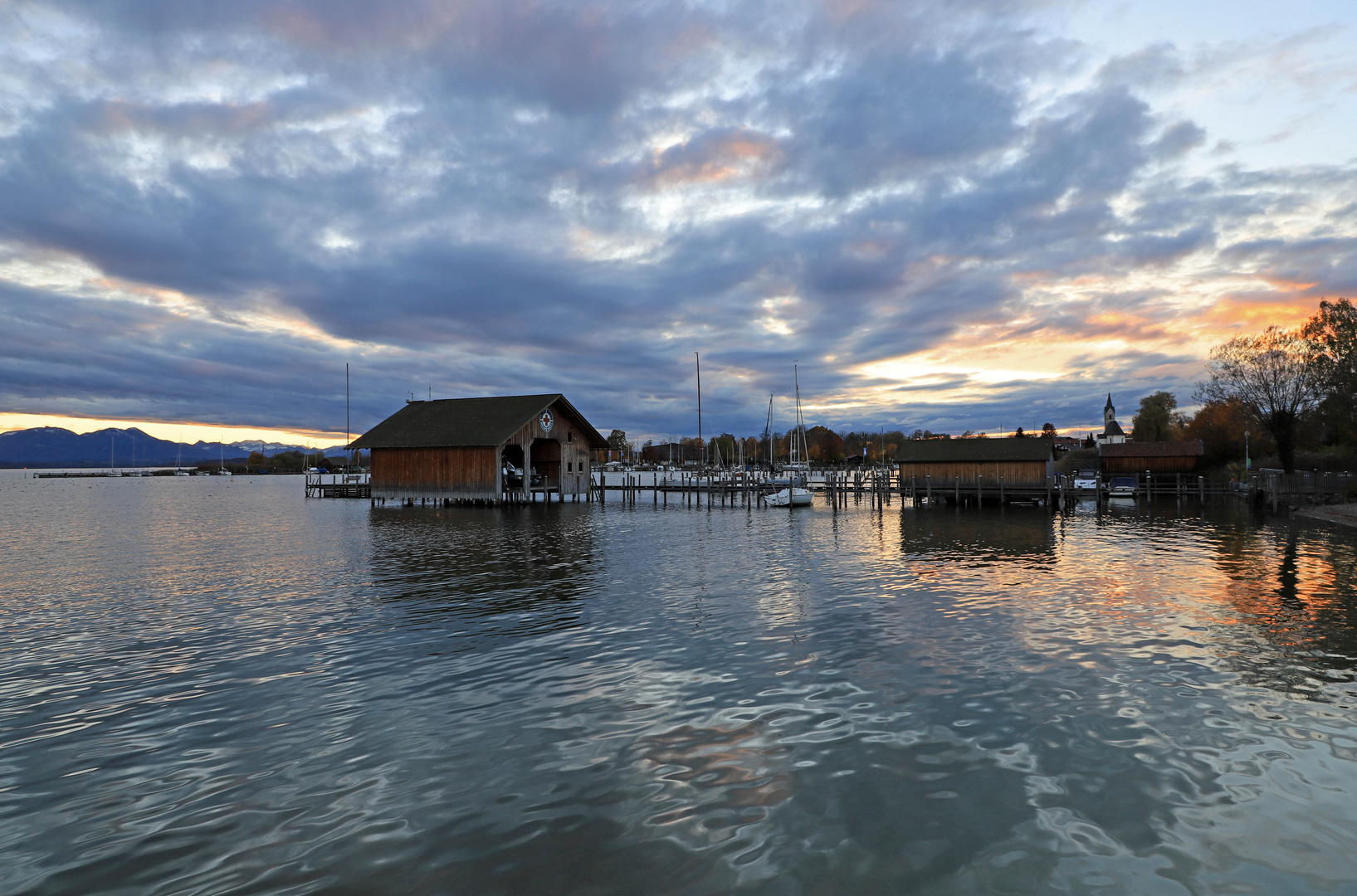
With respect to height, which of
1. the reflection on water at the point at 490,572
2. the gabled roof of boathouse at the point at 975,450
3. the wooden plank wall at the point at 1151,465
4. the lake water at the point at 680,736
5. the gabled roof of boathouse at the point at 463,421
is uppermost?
the gabled roof of boathouse at the point at 463,421

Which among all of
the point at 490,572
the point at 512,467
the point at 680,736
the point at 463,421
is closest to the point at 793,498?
the point at 512,467

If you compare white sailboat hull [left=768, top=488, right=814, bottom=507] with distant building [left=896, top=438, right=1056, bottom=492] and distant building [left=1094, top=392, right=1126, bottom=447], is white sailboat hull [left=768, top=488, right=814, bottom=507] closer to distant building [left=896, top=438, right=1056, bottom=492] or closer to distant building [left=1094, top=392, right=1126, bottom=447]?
distant building [left=896, top=438, right=1056, bottom=492]

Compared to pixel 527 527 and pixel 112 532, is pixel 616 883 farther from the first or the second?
pixel 112 532

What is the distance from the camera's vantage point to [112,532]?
1476 inches

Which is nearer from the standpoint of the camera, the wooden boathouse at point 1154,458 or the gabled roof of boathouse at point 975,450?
the gabled roof of boathouse at point 975,450

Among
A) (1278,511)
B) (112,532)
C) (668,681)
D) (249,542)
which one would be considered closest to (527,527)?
(249,542)

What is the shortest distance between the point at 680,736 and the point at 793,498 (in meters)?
50.8

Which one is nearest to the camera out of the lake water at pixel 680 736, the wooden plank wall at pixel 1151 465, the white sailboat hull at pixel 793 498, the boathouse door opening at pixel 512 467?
the lake water at pixel 680 736

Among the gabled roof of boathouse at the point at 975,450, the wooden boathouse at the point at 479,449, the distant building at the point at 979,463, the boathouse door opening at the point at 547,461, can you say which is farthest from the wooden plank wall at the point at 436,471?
the distant building at the point at 979,463

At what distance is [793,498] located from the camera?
59094 millimetres

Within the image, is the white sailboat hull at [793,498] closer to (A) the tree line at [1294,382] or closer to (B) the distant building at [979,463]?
(B) the distant building at [979,463]

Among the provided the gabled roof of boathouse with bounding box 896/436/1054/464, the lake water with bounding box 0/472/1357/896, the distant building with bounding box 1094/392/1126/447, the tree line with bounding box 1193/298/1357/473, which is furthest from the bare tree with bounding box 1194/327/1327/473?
the distant building with bounding box 1094/392/1126/447

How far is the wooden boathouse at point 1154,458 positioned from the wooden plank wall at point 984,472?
1241 inches

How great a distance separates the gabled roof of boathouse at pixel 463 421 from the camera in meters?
52.2
